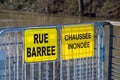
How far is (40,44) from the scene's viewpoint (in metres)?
5.40

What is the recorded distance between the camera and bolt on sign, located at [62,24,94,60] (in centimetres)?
566

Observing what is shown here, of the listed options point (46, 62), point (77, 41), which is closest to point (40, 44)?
point (46, 62)

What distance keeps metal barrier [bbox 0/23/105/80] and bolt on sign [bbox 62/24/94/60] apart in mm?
21

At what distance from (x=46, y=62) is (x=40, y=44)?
0.29 meters

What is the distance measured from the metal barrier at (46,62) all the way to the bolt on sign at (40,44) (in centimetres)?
A: 4

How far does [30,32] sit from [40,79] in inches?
29.3

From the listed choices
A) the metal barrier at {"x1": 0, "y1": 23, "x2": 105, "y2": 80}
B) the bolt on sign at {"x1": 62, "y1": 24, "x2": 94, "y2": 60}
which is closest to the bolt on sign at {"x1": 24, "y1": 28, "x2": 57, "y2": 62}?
the metal barrier at {"x1": 0, "y1": 23, "x2": 105, "y2": 80}

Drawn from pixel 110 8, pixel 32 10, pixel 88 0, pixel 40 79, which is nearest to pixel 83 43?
pixel 40 79

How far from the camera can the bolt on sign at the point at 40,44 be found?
17.5 ft

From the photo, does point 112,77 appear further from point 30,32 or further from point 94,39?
point 30,32

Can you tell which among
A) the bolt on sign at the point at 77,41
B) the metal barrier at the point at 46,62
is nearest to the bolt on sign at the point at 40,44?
the metal barrier at the point at 46,62

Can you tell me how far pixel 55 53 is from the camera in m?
5.57

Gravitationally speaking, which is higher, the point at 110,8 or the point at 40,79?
Answer: the point at 40,79

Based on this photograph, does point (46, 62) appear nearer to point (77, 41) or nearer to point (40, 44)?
point (40, 44)
